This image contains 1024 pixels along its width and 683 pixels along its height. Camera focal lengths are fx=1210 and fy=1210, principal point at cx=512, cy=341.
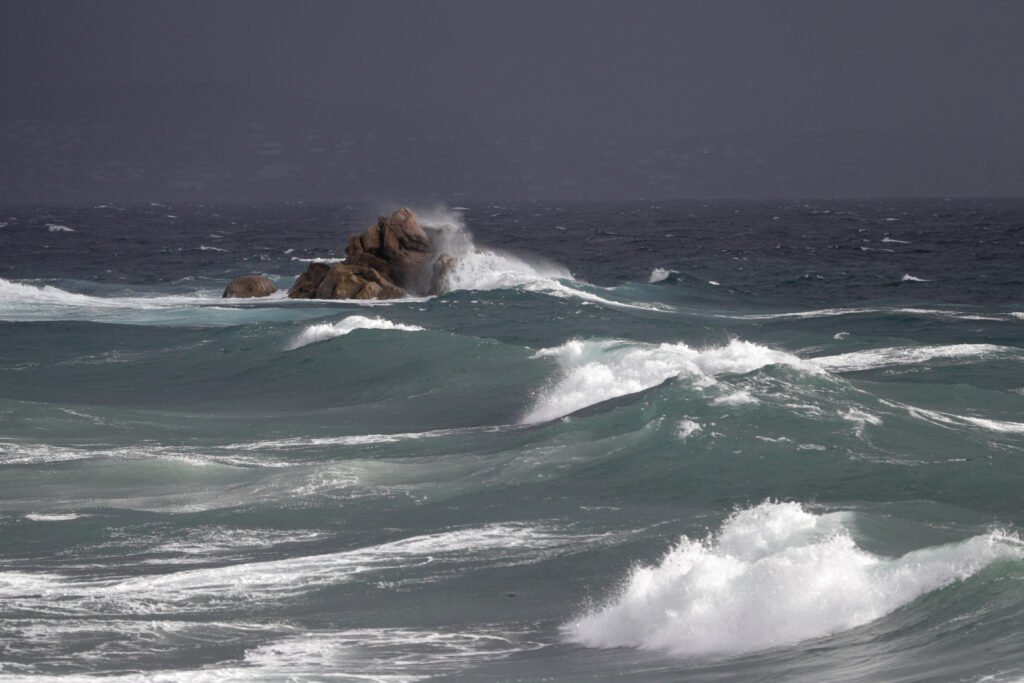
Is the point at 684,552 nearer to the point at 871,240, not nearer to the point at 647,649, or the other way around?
the point at 647,649

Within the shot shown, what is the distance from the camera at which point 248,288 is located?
4094 centimetres

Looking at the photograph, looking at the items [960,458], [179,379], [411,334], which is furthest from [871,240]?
[960,458]

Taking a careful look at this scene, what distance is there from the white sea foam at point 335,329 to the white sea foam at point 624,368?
6.57 m

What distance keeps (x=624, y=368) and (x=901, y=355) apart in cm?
726

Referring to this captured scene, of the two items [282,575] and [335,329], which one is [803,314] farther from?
[282,575]

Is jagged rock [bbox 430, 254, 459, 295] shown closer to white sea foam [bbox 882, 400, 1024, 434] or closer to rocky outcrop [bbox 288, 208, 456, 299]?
rocky outcrop [bbox 288, 208, 456, 299]

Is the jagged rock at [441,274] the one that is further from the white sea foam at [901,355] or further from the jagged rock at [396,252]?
the white sea foam at [901,355]

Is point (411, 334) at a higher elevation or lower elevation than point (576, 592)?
higher

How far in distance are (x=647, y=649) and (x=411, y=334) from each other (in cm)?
1842

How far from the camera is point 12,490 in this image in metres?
14.7

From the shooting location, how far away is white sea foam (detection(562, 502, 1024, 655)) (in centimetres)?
882

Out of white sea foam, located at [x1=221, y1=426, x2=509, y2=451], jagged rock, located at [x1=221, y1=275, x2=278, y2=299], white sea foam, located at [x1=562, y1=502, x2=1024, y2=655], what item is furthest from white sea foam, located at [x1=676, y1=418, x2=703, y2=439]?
jagged rock, located at [x1=221, y1=275, x2=278, y2=299]

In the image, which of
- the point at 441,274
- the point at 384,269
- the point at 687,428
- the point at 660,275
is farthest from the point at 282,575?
the point at 660,275

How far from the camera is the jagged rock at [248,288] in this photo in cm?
4079
